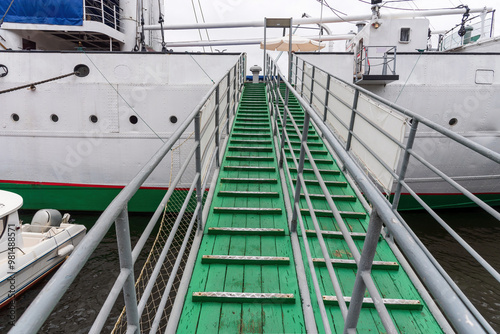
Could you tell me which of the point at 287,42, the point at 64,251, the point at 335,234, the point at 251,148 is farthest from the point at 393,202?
the point at 287,42

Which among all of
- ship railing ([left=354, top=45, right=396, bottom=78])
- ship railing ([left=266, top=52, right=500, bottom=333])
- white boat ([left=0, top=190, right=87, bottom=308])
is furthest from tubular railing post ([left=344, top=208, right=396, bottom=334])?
ship railing ([left=354, top=45, right=396, bottom=78])

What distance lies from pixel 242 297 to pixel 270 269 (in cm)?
44

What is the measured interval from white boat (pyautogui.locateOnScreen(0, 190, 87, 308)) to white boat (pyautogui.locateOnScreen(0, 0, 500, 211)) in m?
1.71

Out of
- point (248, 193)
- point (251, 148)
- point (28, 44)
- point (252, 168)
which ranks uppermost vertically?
point (28, 44)

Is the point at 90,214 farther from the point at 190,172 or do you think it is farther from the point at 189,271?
the point at 189,271

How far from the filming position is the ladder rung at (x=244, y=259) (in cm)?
268

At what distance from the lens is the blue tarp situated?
330 inches

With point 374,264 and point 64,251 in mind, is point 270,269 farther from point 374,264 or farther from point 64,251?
point 64,251

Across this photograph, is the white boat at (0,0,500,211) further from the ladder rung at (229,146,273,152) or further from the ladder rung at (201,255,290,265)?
the ladder rung at (201,255,290,265)

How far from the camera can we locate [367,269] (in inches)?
46.7

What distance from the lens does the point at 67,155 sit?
26.5 feet

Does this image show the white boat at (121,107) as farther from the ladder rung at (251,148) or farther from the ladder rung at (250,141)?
the ladder rung at (251,148)

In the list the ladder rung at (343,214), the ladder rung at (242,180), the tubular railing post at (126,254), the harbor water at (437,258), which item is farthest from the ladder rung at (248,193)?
the harbor water at (437,258)

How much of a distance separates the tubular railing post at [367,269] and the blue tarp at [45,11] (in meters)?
10.2
